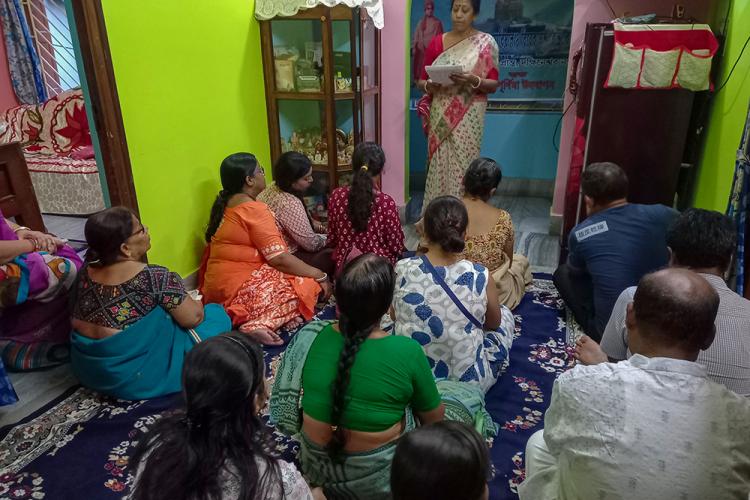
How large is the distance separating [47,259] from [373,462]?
5.66ft

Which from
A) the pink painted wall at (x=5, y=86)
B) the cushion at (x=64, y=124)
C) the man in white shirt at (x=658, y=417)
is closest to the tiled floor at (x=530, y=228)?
the man in white shirt at (x=658, y=417)

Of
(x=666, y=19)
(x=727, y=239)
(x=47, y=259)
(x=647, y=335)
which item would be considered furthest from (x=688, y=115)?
(x=47, y=259)

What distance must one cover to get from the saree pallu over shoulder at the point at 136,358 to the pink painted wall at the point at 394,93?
2320 mm

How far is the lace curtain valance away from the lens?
320cm

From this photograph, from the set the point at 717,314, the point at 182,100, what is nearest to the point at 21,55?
the point at 182,100

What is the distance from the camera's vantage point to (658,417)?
1.01 meters

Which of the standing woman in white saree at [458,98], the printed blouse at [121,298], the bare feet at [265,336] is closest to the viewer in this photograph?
the printed blouse at [121,298]

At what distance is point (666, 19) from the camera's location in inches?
114

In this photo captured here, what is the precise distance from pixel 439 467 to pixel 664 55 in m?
2.73

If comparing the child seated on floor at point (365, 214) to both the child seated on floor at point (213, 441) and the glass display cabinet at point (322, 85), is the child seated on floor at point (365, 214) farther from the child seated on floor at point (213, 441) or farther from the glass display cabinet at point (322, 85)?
the child seated on floor at point (213, 441)

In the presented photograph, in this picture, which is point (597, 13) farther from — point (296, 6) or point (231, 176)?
point (231, 176)

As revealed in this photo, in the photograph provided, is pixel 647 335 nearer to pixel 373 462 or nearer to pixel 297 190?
pixel 373 462

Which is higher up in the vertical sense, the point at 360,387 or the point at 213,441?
the point at 213,441

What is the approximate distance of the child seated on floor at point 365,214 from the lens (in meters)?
2.55
